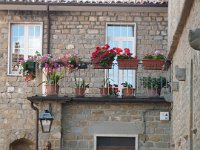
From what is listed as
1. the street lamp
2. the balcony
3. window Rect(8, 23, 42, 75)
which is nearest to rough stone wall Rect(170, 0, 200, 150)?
the balcony

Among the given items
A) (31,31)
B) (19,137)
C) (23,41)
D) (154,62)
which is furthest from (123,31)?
(19,137)

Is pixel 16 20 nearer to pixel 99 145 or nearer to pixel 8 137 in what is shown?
pixel 8 137

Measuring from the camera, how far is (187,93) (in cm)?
1078

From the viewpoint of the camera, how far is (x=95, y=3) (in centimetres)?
1797

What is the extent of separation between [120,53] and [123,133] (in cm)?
196

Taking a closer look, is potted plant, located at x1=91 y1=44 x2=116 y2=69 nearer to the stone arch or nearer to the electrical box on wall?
the electrical box on wall

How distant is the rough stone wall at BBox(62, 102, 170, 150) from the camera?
15.5 metres

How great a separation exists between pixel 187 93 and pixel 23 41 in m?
8.69

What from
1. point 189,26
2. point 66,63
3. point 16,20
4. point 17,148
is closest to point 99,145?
point 66,63

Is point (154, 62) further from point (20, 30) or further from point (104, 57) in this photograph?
point (20, 30)

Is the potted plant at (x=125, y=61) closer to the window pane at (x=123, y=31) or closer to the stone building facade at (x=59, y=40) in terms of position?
the stone building facade at (x=59, y=40)

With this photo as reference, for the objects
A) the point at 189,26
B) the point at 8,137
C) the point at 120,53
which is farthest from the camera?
the point at 8,137

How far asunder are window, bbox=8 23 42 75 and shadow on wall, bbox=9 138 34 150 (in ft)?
6.47

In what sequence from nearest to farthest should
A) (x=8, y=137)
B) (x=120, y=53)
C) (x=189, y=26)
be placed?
(x=189, y=26) → (x=120, y=53) → (x=8, y=137)
